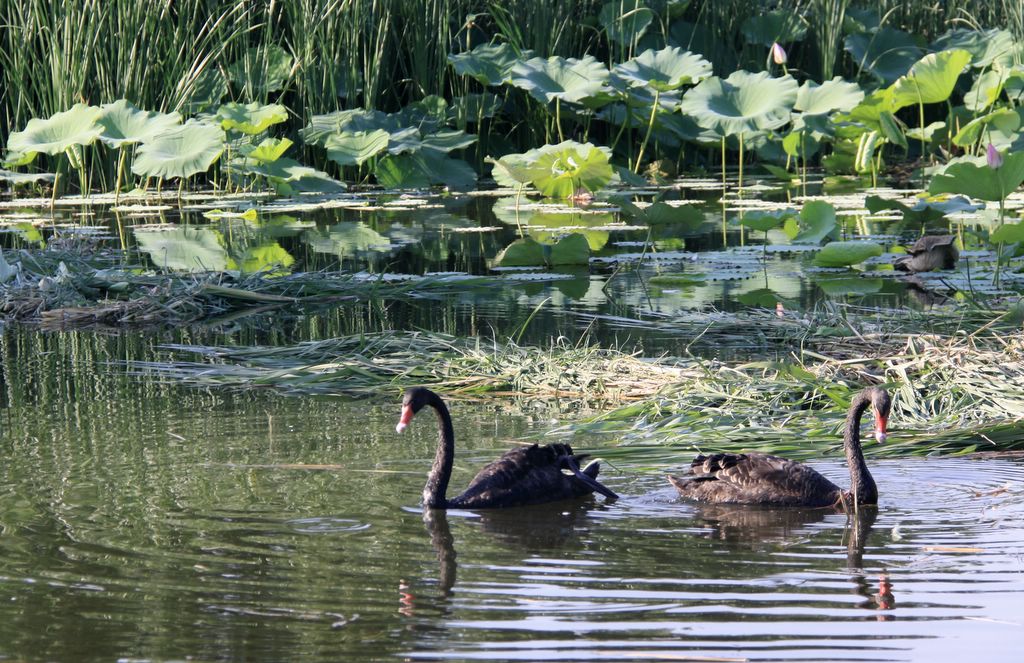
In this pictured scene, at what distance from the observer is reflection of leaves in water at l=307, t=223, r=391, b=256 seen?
39.7ft

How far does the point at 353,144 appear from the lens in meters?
15.7

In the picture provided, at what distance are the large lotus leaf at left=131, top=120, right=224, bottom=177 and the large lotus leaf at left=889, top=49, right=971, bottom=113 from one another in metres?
6.50

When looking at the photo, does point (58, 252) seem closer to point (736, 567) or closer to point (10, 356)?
point (10, 356)

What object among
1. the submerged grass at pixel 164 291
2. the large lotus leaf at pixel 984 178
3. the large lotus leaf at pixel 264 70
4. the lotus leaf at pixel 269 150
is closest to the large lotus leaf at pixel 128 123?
the lotus leaf at pixel 269 150

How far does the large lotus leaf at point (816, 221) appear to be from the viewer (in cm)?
1052

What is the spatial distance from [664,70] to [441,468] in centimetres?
1175

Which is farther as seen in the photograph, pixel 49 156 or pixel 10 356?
pixel 49 156

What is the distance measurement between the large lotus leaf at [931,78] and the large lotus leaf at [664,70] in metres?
1.88

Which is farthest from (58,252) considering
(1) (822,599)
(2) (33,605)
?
(1) (822,599)

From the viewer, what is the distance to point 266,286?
31.2ft

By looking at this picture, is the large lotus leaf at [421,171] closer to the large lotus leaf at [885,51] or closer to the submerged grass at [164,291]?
the large lotus leaf at [885,51]

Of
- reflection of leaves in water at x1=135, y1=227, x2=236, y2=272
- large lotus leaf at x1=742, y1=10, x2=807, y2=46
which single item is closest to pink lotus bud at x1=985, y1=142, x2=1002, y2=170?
reflection of leaves in water at x1=135, y1=227, x2=236, y2=272

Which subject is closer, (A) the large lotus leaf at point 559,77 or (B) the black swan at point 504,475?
(B) the black swan at point 504,475

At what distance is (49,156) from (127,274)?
782 cm
